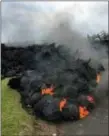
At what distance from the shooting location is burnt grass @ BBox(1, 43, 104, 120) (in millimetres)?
15516

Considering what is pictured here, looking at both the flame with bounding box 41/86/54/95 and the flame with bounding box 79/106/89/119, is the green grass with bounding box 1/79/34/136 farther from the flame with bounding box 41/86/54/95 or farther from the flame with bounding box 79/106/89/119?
the flame with bounding box 79/106/89/119

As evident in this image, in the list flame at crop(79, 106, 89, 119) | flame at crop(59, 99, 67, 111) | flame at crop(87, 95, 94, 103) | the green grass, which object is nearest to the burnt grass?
flame at crop(59, 99, 67, 111)

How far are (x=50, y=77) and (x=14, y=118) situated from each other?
3.93m

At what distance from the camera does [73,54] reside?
2306 centimetres

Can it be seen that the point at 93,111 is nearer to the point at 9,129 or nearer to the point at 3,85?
the point at 9,129

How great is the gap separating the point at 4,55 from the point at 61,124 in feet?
38.1

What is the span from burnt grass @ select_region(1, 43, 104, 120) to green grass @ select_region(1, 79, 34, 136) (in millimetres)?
567

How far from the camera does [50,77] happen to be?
1753 centimetres

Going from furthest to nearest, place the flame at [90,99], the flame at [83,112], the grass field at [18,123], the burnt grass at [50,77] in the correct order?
the flame at [90,99], the burnt grass at [50,77], the flame at [83,112], the grass field at [18,123]

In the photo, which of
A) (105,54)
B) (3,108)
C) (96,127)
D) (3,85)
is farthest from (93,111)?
(105,54)

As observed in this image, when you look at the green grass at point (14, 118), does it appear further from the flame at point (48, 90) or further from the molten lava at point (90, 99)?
the molten lava at point (90, 99)

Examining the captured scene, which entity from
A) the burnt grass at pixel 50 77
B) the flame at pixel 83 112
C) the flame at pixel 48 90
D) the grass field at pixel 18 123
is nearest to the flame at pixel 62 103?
Answer: the burnt grass at pixel 50 77

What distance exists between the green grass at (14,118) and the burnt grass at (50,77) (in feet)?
1.86

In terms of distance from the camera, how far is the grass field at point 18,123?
1323 centimetres
